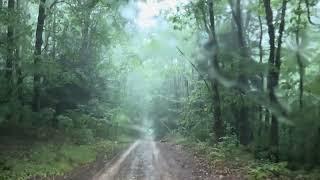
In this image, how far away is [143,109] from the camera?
83.6 meters

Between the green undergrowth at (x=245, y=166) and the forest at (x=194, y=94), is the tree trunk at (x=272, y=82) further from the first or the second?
the green undergrowth at (x=245, y=166)

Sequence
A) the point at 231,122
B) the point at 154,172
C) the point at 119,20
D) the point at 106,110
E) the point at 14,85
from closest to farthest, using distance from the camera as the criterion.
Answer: the point at 154,172 < the point at 14,85 < the point at 231,122 < the point at 119,20 < the point at 106,110

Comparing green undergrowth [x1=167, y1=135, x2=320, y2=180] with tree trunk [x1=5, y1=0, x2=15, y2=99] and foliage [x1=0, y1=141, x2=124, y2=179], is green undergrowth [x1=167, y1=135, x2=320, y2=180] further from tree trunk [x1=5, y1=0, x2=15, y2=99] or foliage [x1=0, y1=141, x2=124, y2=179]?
tree trunk [x1=5, y1=0, x2=15, y2=99]

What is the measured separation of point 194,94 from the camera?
4075 cm

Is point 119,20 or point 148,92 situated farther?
point 148,92

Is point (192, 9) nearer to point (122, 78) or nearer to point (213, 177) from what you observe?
point (213, 177)

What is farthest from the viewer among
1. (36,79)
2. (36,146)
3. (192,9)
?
(192,9)

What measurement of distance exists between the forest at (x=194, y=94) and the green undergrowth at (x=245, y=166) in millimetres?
58

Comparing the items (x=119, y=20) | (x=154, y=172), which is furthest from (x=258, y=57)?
(x=154, y=172)

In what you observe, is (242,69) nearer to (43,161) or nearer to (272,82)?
(272,82)

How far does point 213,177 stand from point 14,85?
44.9ft

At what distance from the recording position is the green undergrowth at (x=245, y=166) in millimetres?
14820

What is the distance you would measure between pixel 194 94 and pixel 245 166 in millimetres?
23446

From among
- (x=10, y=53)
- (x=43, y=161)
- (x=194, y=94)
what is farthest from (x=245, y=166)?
(x=194, y=94)
